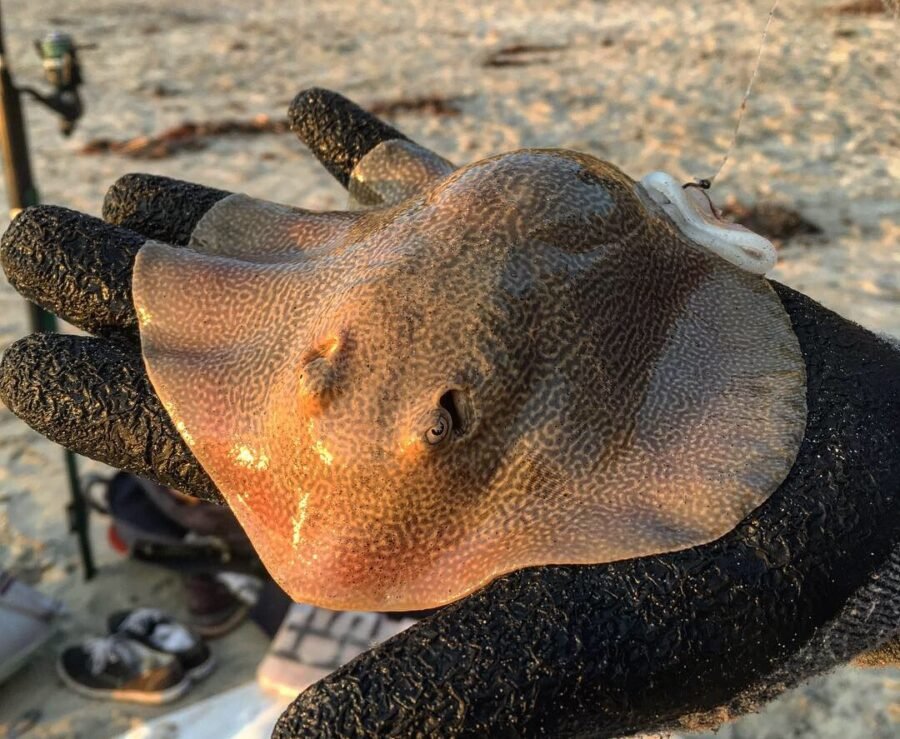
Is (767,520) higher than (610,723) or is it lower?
higher

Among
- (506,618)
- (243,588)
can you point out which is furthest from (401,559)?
(243,588)

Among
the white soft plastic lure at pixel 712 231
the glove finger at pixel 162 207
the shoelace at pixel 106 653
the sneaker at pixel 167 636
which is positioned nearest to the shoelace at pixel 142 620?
the sneaker at pixel 167 636

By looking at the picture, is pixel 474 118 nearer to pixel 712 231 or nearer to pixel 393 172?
pixel 393 172

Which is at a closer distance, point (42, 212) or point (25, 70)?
point (42, 212)

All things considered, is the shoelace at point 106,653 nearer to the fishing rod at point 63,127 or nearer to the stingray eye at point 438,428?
the fishing rod at point 63,127

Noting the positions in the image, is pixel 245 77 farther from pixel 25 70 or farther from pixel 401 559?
pixel 401 559
